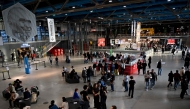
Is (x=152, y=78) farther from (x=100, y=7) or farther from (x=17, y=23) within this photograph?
(x=17, y=23)

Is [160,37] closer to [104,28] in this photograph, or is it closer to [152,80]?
[104,28]

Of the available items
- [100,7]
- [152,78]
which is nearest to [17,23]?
[100,7]

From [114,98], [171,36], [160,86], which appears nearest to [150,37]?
[171,36]

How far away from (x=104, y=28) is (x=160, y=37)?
51.8 ft

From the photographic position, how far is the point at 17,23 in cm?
766

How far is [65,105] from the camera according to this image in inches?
235

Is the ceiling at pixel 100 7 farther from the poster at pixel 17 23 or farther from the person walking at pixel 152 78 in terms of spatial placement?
the person walking at pixel 152 78

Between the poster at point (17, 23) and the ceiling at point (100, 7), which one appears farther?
the ceiling at point (100, 7)

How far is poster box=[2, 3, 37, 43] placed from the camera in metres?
7.55

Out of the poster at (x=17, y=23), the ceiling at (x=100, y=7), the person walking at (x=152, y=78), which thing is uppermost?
the ceiling at (x=100, y=7)

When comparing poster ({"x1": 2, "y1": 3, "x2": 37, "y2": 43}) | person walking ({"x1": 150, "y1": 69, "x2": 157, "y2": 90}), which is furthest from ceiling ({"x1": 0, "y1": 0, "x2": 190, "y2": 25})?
person walking ({"x1": 150, "y1": 69, "x2": 157, "y2": 90})

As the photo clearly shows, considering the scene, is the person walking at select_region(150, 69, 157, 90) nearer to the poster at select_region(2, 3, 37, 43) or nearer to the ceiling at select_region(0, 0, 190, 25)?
the ceiling at select_region(0, 0, 190, 25)

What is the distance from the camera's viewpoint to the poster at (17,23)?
7.55m

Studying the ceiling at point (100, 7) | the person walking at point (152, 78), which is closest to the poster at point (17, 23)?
the ceiling at point (100, 7)
